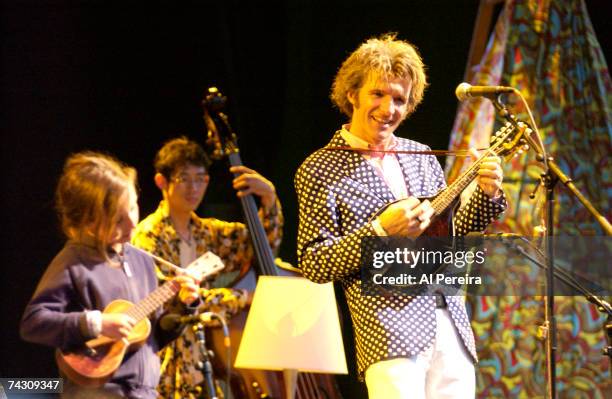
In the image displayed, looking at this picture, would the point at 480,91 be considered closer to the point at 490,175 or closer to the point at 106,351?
the point at 490,175

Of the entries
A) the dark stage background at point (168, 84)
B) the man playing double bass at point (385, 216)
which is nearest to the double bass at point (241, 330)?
the dark stage background at point (168, 84)

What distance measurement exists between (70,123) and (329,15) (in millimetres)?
1438

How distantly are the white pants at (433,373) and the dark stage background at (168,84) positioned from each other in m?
2.36

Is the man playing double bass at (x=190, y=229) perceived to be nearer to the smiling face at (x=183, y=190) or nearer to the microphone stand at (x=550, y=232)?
the smiling face at (x=183, y=190)

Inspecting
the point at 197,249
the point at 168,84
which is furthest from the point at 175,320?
the point at 168,84

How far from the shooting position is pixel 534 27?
15.0ft

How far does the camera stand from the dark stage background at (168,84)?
4762 millimetres

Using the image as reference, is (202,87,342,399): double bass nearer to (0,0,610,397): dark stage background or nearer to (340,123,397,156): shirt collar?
(0,0,610,397): dark stage background

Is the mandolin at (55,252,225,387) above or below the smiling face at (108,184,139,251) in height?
below

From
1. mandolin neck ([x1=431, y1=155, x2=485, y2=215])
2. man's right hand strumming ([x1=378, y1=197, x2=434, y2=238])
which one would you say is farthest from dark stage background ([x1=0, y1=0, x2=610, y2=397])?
man's right hand strumming ([x1=378, y1=197, x2=434, y2=238])

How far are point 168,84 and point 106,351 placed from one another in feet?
6.80

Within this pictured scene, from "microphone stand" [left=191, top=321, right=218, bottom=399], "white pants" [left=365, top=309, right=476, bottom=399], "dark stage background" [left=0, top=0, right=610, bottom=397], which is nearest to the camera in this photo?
"white pants" [left=365, top=309, right=476, bottom=399]

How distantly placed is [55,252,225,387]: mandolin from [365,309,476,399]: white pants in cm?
109

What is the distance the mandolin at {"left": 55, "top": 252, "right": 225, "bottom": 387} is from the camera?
3238mm
